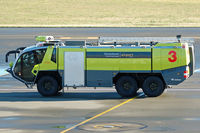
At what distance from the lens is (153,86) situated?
2891cm

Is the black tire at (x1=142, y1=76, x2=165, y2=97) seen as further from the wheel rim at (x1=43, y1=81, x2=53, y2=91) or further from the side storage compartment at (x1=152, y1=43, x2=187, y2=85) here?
the wheel rim at (x1=43, y1=81, x2=53, y2=91)

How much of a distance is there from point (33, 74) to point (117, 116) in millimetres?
7915

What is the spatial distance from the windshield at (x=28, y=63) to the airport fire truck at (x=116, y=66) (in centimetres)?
5

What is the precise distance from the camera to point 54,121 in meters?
22.1

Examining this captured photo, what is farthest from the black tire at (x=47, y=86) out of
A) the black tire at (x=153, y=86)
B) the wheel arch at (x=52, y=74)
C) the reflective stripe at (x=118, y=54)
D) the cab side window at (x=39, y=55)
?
the black tire at (x=153, y=86)

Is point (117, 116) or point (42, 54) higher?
point (42, 54)

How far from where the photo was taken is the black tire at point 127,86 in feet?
95.0

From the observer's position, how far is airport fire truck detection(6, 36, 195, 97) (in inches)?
1133

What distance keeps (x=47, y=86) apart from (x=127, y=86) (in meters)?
3.92

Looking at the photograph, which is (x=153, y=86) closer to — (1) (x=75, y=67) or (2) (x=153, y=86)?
(2) (x=153, y=86)

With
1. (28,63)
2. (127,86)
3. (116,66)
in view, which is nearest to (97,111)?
(127,86)

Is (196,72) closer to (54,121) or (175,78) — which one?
(175,78)

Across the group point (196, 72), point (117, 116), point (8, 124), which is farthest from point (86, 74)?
point (196, 72)

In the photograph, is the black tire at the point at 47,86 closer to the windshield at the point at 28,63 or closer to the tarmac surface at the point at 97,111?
the tarmac surface at the point at 97,111
